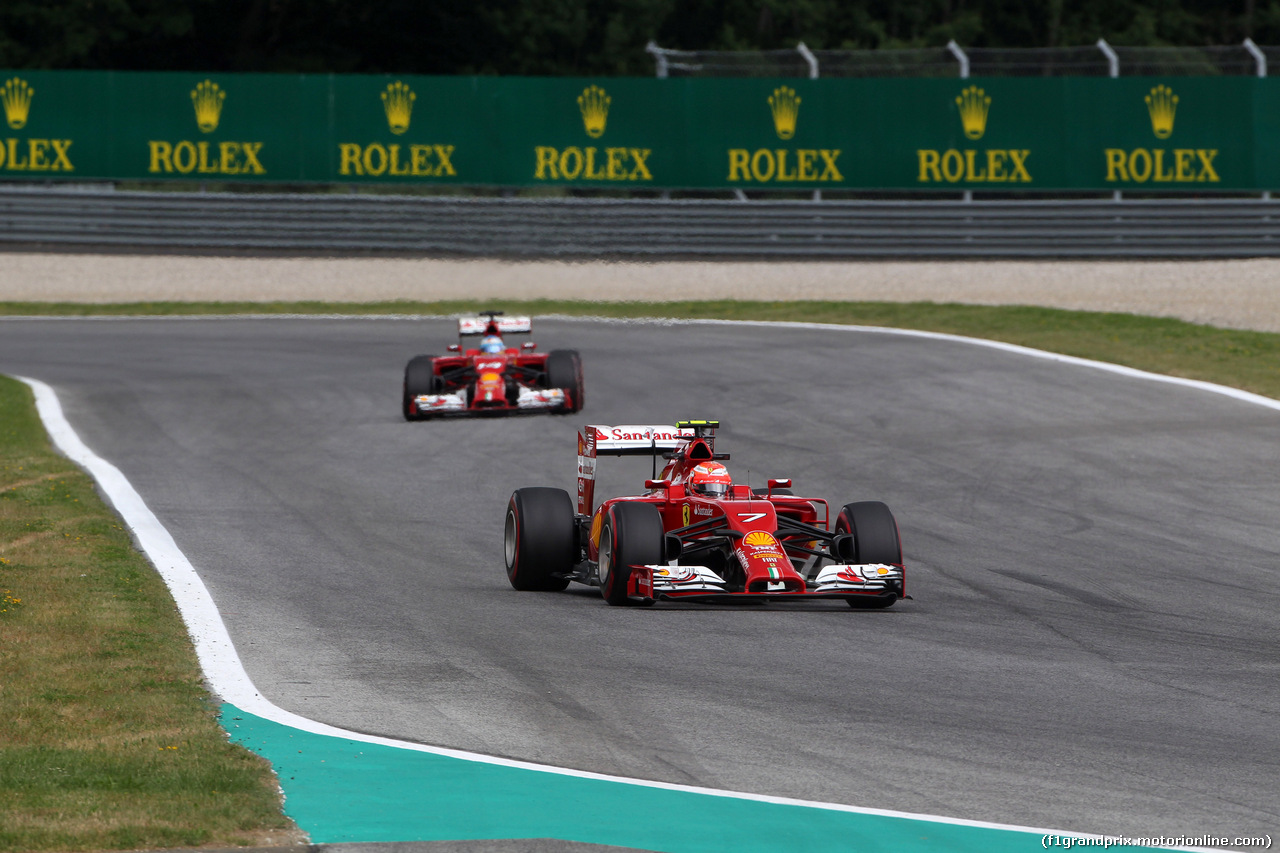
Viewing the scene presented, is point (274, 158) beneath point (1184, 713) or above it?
above

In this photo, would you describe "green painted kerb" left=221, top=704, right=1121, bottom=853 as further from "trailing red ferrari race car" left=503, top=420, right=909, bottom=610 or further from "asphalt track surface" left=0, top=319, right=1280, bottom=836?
"trailing red ferrari race car" left=503, top=420, right=909, bottom=610

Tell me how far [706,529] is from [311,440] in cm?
764

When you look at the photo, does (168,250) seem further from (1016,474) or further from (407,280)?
(1016,474)

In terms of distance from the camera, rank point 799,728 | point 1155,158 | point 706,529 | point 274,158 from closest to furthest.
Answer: point 799,728 → point 706,529 → point 1155,158 → point 274,158

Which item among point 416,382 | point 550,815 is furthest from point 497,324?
point 550,815

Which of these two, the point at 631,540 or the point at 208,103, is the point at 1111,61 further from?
the point at 631,540

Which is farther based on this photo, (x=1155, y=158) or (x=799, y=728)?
(x=1155, y=158)

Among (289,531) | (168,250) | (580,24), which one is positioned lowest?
(289,531)

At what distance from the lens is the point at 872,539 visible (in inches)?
376

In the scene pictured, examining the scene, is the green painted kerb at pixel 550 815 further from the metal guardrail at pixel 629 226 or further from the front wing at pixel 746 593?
the metal guardrail at pixel 629 226

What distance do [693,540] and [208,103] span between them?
2362 centimetres

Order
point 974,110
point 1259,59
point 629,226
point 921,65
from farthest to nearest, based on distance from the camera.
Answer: point 921,65, point 974,110, point 629,226, point 1259,59

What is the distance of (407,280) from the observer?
28.8 metres

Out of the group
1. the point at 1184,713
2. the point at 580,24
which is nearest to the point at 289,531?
the point at 1184,713
